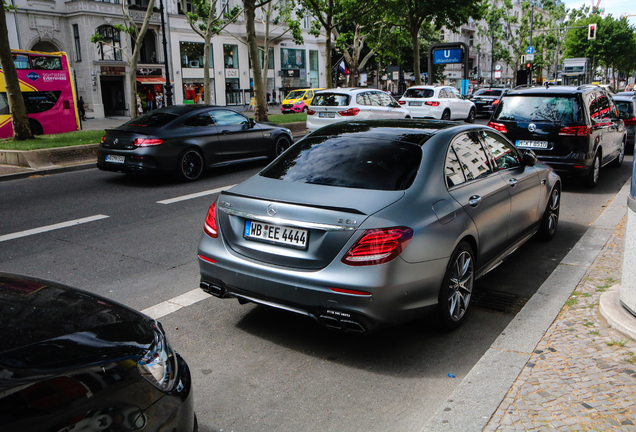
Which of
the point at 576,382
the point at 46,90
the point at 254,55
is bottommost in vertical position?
the point at 576,382

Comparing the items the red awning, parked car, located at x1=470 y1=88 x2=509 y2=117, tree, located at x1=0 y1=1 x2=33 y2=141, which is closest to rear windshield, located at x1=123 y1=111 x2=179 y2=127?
tree, located at x1=0 y1=1 x2=33 y2=141

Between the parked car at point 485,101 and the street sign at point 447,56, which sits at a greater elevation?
the street sign at point 447,56

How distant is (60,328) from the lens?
2.22 metres

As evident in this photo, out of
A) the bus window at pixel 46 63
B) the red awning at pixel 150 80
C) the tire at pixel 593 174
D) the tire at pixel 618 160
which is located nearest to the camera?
the tire at pixel 593 174

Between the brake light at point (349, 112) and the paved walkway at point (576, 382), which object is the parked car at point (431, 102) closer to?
the brake light at point (349, 112)

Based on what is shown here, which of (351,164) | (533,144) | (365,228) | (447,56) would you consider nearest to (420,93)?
(447,56)

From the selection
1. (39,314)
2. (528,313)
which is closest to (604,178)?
(528,313)

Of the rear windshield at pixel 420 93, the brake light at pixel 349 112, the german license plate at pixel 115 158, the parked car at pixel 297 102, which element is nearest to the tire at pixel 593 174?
the brake light at pixel 349 112

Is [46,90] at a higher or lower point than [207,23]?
lower

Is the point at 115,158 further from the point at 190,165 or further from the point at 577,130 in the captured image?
the point at 577,130

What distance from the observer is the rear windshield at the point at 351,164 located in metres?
4.11

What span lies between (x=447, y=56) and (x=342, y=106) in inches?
687

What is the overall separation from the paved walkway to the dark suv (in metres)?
5.94

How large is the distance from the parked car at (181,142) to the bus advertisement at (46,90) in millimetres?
12491
